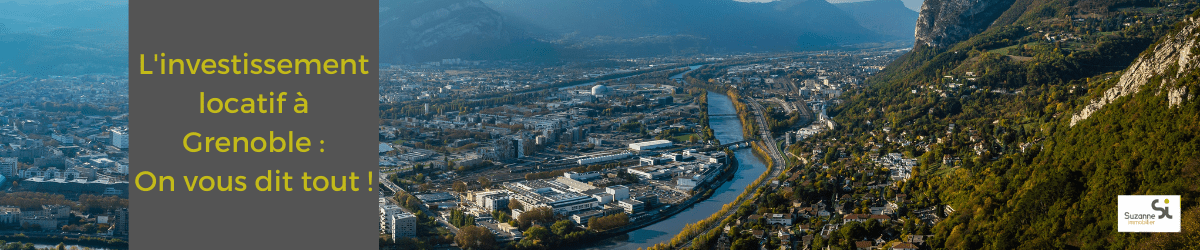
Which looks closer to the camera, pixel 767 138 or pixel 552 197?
pixel 552 197

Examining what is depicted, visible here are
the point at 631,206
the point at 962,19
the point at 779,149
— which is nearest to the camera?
the point at 631,206

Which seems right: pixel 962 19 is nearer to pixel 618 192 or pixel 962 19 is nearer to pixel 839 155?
pixel 839 155

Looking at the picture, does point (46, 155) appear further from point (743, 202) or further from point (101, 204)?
point (743, 202)

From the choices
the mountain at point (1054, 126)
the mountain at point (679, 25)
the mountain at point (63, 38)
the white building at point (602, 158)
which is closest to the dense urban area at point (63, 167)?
the white building at point (602, 158)

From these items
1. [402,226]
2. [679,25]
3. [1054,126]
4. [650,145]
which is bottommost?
[402,226]

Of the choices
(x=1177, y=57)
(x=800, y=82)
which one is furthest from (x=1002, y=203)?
(x=800, y=82)

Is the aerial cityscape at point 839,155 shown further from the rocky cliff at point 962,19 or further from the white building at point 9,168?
the white building at point 9,168

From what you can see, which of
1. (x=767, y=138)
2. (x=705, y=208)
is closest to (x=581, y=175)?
(x=705, y=208)
